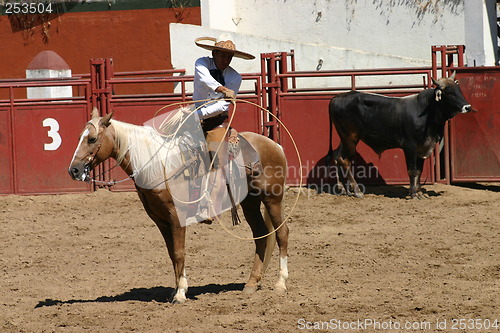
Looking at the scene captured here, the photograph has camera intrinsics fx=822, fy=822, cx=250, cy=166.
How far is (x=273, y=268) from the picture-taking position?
341 inches

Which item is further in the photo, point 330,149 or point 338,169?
point 330,149

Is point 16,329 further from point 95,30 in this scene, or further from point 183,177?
point 95,30

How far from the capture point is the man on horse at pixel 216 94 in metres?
7.37

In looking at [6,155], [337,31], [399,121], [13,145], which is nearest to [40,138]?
[13,145]

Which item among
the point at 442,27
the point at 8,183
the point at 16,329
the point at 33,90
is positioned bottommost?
the point at 16,329

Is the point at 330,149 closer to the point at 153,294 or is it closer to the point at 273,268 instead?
the point at 273,268

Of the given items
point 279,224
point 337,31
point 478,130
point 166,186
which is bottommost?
point 279,224

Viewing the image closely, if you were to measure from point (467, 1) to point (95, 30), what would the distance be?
8018mm

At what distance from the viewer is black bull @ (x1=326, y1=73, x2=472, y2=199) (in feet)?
39.3

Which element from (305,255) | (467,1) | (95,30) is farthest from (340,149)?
(95,30)

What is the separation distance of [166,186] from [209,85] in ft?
3.21

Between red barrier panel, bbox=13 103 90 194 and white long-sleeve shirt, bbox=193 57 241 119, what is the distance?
624 centimetres

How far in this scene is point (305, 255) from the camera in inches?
364

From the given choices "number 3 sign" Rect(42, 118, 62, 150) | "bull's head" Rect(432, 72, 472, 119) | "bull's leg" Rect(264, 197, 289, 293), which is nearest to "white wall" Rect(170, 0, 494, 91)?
"number 3 sign" Rect(42, 118, 62, 150)
